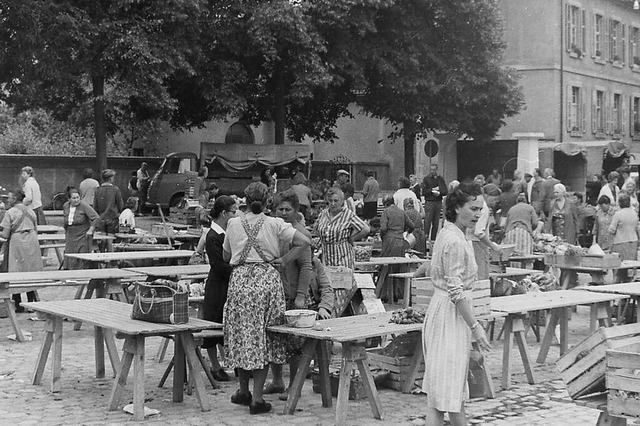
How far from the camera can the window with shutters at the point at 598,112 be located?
46094 mm

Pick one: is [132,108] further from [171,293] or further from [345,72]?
[171,293]

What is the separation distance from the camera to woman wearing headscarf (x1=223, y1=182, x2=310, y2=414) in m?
8.30

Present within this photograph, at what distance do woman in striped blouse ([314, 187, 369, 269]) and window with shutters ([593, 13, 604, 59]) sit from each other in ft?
123

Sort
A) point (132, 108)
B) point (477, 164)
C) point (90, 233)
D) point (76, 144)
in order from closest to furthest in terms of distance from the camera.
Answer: point (90, 233) → point (132, 108) → point (477, 164) → point (76, 144)

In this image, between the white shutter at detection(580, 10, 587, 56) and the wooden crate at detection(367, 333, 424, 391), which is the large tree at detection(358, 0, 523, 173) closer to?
the white shutter at detection(580, 10, 587, 56)

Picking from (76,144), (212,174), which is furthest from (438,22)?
(76,144)

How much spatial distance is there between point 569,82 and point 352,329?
37133mm

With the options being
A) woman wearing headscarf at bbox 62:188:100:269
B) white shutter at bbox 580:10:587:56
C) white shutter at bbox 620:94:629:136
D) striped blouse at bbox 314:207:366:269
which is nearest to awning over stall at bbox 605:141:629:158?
white shutter at bbox 580:10:587:56

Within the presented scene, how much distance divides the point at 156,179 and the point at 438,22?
10407 millimetres

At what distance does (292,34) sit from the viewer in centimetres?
2948

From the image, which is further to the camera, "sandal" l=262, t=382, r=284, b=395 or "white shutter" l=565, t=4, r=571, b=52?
"white shutter" l=565, t=4, r=571, b=52

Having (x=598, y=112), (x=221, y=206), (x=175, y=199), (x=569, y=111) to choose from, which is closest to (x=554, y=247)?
(x=221, y=206)

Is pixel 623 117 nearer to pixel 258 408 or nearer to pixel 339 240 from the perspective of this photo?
pixel 339 240

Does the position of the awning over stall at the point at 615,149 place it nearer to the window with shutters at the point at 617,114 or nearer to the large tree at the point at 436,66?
the large tree at the point at 436,66
